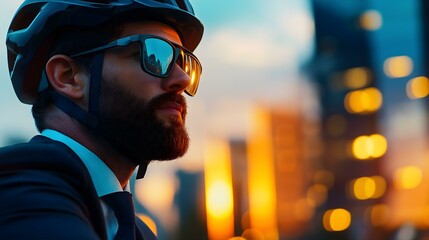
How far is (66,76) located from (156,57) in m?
0.30

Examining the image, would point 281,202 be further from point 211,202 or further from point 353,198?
point 211,202

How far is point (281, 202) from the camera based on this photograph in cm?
9281

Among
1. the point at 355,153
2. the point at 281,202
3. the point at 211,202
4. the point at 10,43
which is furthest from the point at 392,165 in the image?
the point at 10,43

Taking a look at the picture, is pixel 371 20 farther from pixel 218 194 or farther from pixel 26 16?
pixel 26 16

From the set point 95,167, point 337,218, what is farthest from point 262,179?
point 95,167

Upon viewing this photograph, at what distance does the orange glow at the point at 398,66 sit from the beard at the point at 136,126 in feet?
272

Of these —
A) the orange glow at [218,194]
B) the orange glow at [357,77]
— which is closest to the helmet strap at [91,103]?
the orange glow at [218,194]

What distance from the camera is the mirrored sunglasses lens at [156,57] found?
2.21 m

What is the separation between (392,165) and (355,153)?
428 centimetres

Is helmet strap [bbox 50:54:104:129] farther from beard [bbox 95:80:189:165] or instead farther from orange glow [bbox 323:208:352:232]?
orange glow [bbox 323:208:352:232]

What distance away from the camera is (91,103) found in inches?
88.1

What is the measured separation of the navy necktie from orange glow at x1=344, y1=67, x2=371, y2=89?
284ft

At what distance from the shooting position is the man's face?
85.2 inches

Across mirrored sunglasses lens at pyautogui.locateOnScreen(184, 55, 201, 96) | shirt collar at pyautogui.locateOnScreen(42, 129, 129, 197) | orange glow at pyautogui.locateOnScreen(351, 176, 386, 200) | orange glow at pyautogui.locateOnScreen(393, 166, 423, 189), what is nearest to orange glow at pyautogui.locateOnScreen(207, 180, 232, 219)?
orange glow at pyautogui.locateOnScreen(351, 176, 386, 200)
